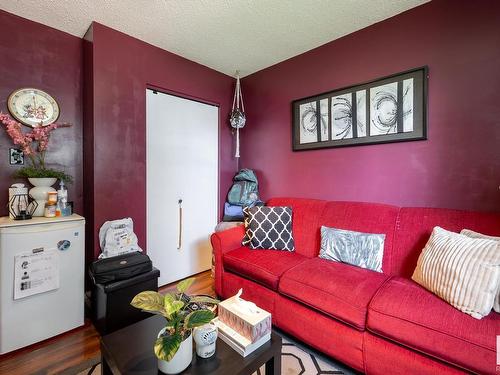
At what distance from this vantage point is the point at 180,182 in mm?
2598

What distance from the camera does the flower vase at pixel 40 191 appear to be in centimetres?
181

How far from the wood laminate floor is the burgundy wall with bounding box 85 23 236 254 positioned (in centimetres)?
64

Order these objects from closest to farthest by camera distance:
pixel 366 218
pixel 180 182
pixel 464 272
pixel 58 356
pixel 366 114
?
pixel 464 272 → pixel 58 356 → pixel 366 218 → pixel 366 114 → pixel 180 182

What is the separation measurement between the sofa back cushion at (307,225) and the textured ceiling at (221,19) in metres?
1.55

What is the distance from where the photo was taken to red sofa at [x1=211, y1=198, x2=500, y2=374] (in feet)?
3.50

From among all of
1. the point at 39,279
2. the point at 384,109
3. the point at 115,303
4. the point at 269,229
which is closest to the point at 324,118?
the point at 384,109

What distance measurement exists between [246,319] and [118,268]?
120 centimetres

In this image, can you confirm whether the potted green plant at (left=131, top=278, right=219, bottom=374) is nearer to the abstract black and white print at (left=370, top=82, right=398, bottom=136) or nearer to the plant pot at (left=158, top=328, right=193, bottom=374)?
the plant pot at (left=158, top=328, right=193, bottom=374)

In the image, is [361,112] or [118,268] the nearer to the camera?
[118,268]

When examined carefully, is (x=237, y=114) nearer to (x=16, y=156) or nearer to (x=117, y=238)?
(x=117, y=238)

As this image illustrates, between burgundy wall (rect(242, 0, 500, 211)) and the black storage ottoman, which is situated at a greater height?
burgundy wall (rect(242, 0, 500, 211))

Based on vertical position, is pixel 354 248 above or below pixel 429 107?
below

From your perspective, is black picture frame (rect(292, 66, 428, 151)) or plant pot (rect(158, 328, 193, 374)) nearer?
plant pot (rect(158, 328, 193, 374))

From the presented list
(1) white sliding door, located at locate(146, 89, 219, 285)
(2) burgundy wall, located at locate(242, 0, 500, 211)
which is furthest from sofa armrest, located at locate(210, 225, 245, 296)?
(2) burgundy wall, located at locate(242, 0, 500, 211)
